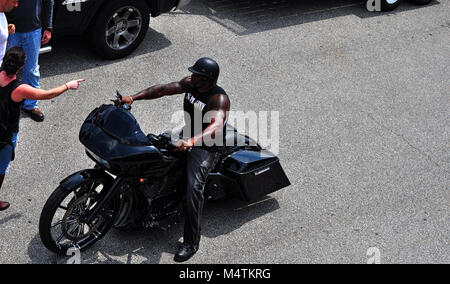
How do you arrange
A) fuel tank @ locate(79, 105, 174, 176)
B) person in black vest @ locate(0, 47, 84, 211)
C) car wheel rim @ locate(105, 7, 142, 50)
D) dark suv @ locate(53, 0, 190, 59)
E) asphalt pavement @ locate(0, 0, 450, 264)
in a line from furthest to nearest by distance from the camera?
car wheel rim @ locate(105, 7, 142, 50) < dark suv @ locate(53, 0, 190, 59) < asphalt pavement @ locate(0, 0, 450, 264) < person in black vest @ locate(0, 47, 84, 211) < fuel tank @ locate(79, 105, 174, 176)

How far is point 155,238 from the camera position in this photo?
20.2ft

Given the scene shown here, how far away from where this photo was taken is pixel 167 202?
19.8 feet

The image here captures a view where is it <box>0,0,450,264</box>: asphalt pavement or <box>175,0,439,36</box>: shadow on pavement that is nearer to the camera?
<box>0,0,450,264</box>: asphalt pavement

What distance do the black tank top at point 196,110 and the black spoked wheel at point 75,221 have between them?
987mm

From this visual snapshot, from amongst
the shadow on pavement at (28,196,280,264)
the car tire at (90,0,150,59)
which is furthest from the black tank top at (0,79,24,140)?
the car tire at (90,0,150,59)

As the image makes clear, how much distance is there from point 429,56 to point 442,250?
15.5 feet

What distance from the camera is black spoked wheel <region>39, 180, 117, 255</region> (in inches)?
211

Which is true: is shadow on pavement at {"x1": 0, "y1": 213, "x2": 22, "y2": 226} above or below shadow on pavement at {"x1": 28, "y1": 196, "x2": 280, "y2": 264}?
above

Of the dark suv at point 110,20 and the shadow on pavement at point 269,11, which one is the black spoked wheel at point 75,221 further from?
the shadow on pavement at point 269,11

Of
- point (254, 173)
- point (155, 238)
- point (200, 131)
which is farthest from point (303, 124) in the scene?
point (155, 238)

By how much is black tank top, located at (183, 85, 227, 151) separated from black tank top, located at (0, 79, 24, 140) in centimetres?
145

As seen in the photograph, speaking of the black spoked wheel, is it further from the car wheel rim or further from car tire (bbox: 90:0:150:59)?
the car wheel rim

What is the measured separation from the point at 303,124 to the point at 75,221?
3507 millimetres
